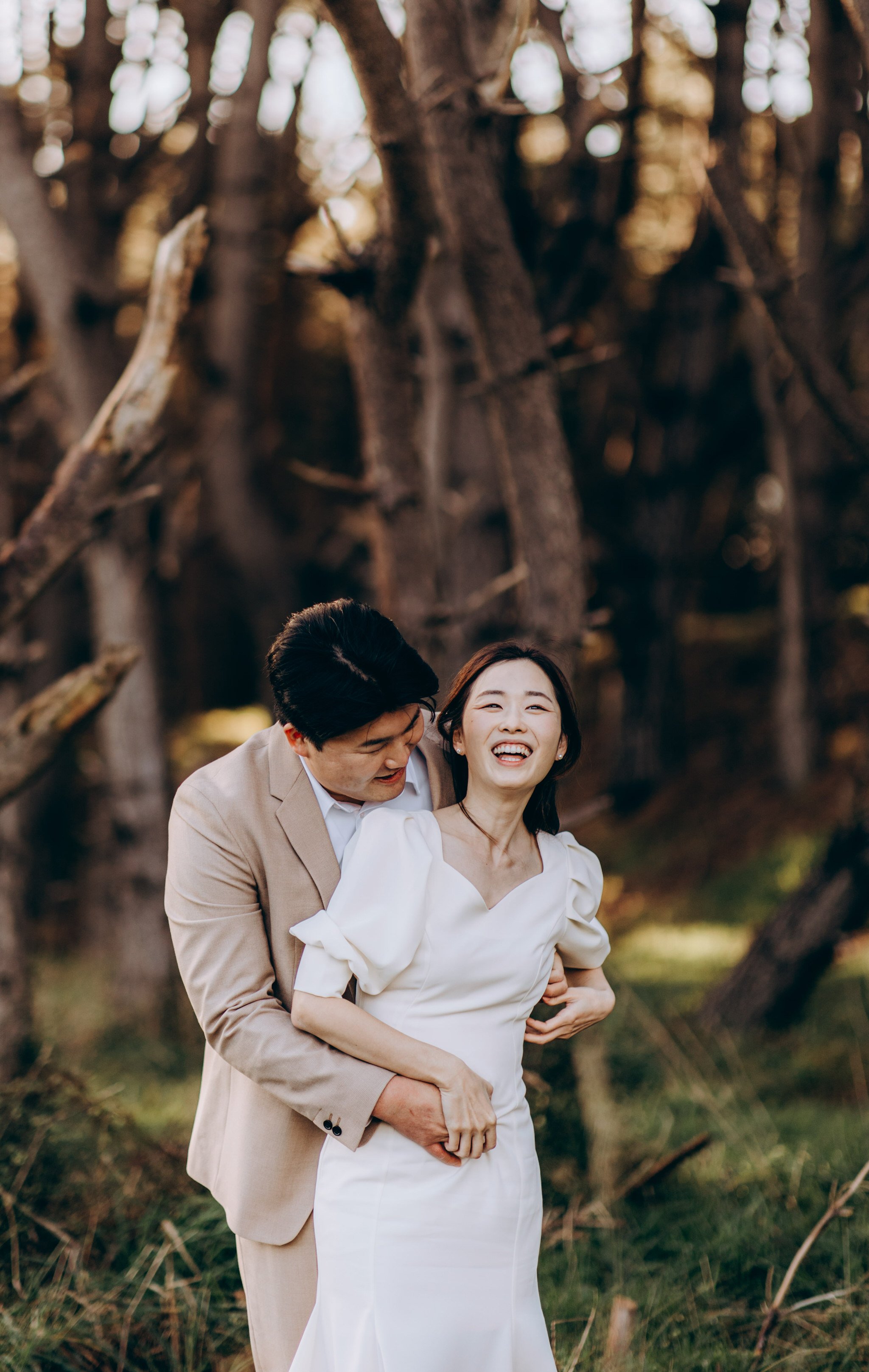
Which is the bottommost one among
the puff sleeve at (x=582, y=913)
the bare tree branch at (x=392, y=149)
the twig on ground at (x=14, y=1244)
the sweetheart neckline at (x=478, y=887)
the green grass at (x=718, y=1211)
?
the green grass at (x=718, y=1211)

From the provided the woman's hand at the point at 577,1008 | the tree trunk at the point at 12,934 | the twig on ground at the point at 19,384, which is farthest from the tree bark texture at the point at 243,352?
the woman's hand at the point at 577,1008

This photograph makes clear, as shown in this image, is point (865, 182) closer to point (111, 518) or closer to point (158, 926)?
point (111, 518)

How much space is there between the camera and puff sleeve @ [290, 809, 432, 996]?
200cm

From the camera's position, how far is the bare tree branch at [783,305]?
14.7 ft

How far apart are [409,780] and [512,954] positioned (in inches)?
18.0

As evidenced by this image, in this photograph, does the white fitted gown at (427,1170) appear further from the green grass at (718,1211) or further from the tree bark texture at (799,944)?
the tree bark texture at (799,944)

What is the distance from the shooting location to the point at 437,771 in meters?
2.40

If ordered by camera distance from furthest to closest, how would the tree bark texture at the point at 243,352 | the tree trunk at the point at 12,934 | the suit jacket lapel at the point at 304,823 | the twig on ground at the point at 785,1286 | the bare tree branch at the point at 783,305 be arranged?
the tree bark texture at the point at 243,352, the bare tree branch at the point at 783,305, the tree trunk at the point at 12,934, the twig on ground at the point at 785,1286, the suit jacket lapel at the point at 304,823

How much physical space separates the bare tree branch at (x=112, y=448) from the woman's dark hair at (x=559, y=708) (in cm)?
164

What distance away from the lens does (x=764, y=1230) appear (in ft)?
11.3

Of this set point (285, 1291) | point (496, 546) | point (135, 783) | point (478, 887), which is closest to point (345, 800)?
point (478, 887)

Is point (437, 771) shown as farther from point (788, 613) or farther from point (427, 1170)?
point (788, 613)

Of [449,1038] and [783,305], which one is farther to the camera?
[783,305]

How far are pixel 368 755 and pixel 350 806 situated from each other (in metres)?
0.22
